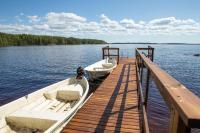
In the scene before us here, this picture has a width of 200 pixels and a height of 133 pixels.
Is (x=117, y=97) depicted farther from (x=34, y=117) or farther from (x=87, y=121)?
(x=34, y=117)

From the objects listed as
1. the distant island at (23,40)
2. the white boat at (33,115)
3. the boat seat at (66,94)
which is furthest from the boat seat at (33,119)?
the distant island at (23,40)

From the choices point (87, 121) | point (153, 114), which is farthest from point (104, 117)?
point (153, 114)

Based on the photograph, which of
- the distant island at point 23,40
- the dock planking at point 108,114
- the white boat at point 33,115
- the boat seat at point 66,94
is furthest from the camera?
the distant island at point 23,40

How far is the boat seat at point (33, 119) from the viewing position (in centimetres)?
555

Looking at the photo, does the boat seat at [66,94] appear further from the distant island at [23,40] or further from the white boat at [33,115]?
the distant island at [23,40]

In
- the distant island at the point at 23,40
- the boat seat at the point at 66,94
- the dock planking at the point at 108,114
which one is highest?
the distant island at the point at 23,40

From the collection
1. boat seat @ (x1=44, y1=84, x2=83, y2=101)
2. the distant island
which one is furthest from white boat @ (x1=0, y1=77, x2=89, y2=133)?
the distant island

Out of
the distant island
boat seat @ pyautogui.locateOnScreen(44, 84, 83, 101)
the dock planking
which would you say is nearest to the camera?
the dock planking

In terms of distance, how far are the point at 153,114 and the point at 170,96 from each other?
1021cm

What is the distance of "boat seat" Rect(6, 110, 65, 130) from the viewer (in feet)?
18.2

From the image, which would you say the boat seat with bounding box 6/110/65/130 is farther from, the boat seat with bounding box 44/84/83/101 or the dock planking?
the boat seat with bounding box 44/84/83/101

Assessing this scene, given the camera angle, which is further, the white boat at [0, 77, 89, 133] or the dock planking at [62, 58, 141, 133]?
the white boat at [0, 77, 89, 133]

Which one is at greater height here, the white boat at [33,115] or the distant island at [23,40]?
the distant island at [23,40]

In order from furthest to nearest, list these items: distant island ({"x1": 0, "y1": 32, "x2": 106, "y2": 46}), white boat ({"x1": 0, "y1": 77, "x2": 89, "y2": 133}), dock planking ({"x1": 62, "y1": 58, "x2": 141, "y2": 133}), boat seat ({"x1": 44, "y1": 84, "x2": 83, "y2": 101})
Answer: distant island ({"x1": 0, "y1": 32, "x2": 106, "y2": 46}) → boat seat ({"x1": 44, "y1": 84, "x2": 83, "y2": 101}) → white boat ({"x1": 0, "y1": 77, "x2": 89, "y2": 133}) → dock planking ({"x1": 62, "y1": 58, "x2": 141, "y2": 133})
